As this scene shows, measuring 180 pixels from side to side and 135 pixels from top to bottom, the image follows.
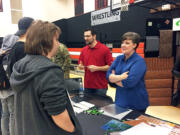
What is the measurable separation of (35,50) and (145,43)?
11.0 feet

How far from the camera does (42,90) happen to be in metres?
0.80

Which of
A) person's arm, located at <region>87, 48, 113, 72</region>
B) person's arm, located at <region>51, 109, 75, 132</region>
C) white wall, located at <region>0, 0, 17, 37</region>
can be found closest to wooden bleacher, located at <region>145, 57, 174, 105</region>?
person's arm, located at <region>87, 48, 113, 72</region>

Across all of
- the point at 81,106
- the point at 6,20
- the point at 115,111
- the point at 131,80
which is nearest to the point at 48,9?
the point at 6,20

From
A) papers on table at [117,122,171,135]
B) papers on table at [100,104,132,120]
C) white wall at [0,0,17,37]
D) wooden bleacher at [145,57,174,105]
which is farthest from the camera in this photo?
white wall at [0,0,17,37]

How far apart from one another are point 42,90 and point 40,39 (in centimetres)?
27

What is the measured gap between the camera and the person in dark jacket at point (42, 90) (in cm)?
81

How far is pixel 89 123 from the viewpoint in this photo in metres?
1.38

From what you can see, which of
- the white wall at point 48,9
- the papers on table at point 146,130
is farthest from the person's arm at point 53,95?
the white wall at point 48,9

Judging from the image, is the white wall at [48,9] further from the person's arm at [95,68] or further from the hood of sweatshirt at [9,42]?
the hood of sweatshirt at [9,42]

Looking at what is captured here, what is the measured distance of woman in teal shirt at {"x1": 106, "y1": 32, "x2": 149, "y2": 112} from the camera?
5.44ft

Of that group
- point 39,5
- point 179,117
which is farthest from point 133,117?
point 39,5

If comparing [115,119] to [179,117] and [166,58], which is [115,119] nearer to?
[179,117]

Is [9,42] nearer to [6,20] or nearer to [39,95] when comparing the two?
[39,95]

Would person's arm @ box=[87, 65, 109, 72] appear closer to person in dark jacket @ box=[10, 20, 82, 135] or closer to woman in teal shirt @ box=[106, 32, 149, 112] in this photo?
woman in teal shirt @ box=[106, 32, 149, 112]
